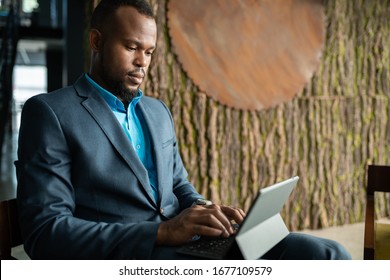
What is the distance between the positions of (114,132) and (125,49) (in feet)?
0.80

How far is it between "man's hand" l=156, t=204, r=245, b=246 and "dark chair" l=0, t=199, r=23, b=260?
44 cm

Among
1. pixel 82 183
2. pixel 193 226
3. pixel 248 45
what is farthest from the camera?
pixel 248 45

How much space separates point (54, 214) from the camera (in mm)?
1174

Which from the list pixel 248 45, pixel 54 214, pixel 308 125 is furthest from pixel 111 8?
pixel 308 125

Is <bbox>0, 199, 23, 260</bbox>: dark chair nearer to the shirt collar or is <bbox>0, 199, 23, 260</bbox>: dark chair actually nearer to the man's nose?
the shirt collar

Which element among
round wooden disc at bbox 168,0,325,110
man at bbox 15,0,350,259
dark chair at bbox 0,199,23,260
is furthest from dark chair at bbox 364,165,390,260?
round wooden disc at bbox 168,0,325,110

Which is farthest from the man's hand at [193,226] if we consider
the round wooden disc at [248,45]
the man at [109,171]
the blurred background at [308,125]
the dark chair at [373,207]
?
the round wooden disc at [248,45]

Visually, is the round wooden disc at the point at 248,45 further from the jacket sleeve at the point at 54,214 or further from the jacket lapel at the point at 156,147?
the jacket sleeve at the point at 54,214

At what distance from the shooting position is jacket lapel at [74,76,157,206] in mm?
1321

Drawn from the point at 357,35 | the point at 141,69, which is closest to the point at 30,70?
the point at 357,35

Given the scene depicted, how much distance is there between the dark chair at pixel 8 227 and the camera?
1293mm

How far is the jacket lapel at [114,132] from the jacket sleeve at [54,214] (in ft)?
0.39

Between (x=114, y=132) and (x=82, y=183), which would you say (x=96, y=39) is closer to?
(x=114, y=132)
